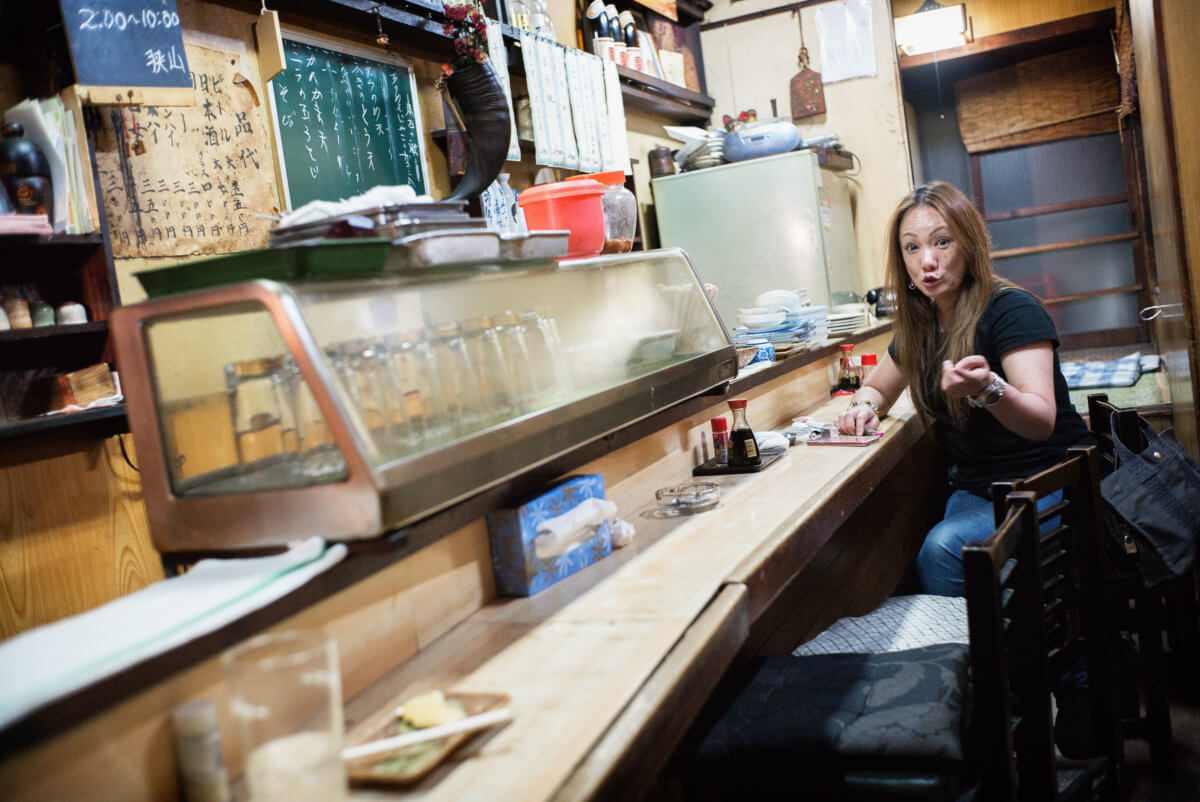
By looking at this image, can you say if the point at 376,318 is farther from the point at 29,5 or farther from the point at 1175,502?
the point at 1175,502

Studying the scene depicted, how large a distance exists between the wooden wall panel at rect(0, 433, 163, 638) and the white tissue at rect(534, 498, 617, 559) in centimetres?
165

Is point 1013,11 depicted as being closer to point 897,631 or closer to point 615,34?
point 615,34

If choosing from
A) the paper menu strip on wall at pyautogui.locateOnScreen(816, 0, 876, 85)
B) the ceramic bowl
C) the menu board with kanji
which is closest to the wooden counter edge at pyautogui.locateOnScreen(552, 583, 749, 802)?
the ceramic bowl

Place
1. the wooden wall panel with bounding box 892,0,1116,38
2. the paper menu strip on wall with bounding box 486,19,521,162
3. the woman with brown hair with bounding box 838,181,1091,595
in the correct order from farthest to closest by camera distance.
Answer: the wooden wall panel with bounding box 892,0,1116,38, the paper menu strip on wall with bounding box 486,19,521,162, the woman with brown hair with bounding box 838,181,1091,595

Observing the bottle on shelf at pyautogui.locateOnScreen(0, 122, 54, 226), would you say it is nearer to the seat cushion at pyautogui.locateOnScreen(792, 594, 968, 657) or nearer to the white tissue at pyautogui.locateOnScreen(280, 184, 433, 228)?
the white tissue at pyautogui.locateOnScreen(280, 184, 433, 228)

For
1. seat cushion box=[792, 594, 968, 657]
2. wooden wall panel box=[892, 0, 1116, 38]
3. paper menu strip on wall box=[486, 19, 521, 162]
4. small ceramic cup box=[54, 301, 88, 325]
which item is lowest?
seat cushion box=[792, 594, 968, 657]

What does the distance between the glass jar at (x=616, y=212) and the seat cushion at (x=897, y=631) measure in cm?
118

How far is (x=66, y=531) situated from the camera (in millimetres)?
2914

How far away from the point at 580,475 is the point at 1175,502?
5.37 ft

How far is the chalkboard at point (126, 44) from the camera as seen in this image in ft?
8.91

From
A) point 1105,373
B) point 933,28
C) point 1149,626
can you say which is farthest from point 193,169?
point 1105,373

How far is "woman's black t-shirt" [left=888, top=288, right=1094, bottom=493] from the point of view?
9.71 ft

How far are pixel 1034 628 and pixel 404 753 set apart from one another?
4.31ft

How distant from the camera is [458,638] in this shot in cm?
170
